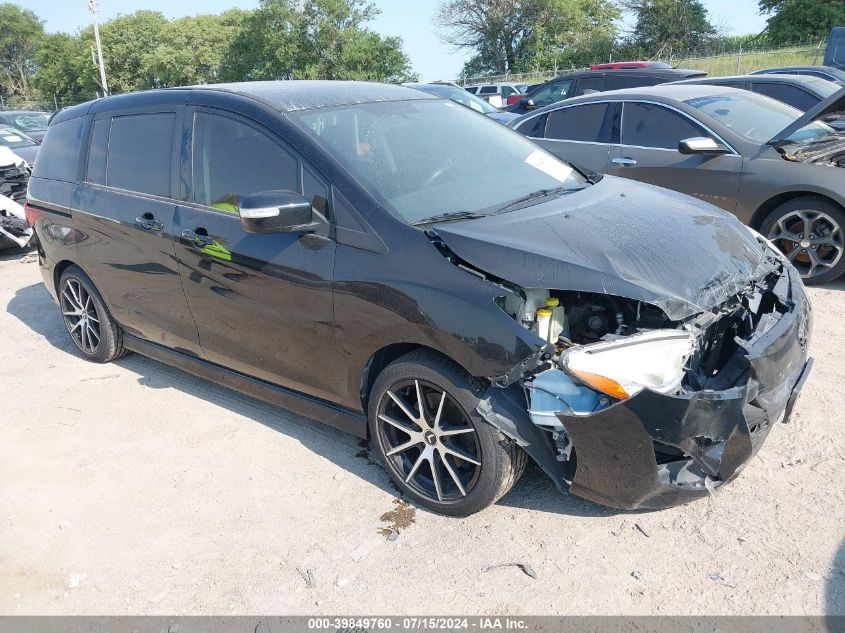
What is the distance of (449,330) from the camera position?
9.58 ft

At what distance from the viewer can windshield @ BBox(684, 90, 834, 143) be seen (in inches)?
247

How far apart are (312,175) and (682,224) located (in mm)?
1777

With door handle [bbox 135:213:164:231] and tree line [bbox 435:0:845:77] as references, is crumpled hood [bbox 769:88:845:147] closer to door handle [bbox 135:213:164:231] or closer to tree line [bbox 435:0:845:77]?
Answer: door handle [bbox 135:213:164:231]

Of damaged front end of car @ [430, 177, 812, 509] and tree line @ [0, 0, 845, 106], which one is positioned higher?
tree line @ [0, 0, 845, 106]

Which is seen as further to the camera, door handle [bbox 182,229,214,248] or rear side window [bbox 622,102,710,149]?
rear side window [bbox 622,102,710,149]

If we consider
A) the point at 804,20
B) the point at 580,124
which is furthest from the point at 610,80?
the point at 804,20

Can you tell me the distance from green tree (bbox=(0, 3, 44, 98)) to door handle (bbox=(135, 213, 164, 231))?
84079 millimetres

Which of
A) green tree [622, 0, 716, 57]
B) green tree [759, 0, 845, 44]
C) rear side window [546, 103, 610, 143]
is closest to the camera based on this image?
rear side window [546, 103, 610, 143]

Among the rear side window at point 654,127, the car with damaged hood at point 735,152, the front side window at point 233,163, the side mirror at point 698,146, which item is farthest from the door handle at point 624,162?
the front side window at point 233,163

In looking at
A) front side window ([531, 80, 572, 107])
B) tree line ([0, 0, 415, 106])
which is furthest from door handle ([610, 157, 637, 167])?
tree line ([0, 0, 415, 106])

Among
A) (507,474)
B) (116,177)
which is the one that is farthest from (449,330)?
(116,177)

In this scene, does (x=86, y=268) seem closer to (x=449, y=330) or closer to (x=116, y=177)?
(x=116, y=177)

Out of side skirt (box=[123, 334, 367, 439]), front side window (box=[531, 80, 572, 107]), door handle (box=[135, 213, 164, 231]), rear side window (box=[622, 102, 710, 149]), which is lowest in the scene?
side skirt (box=[123, 334, 367, 439])

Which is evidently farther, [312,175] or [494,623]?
[312,175]
